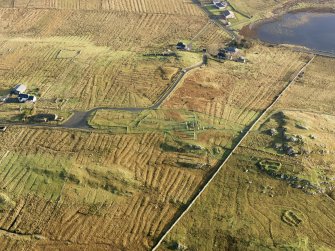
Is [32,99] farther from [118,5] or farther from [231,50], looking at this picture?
[118,5]

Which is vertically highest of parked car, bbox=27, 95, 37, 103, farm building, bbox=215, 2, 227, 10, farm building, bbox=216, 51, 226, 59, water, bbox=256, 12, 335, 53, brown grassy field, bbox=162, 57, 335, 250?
parked car, bbox=27, 95, 37, 103

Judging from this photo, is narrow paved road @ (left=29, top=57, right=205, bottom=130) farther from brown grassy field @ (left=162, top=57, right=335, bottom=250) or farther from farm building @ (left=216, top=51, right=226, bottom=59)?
brown grassy field @ (left=162, top=57, right=335, bottom=250)

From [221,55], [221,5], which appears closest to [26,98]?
[221,55]

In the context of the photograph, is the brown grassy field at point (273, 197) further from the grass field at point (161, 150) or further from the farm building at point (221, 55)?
the farm building at point (221, 55)

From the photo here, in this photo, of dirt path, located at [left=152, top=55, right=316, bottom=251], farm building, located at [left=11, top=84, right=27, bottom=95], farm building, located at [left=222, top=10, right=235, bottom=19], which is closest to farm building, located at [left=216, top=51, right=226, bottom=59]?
dirt path, located at [left=152, top=55, right=316, bottom=251]

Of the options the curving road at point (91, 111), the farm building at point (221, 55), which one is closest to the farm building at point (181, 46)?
the farm building at point (221, 55)

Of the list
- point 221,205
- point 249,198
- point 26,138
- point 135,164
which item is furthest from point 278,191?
point 26,138

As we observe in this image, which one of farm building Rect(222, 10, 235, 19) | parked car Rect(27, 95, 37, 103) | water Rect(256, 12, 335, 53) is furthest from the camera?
farm building Rect(222, 10, 235, 19)
